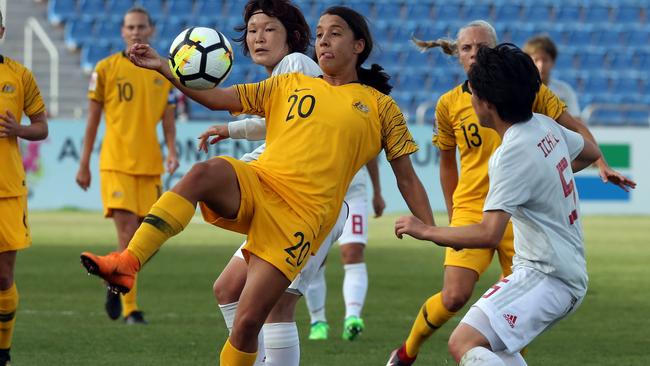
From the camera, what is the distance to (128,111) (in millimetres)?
9992

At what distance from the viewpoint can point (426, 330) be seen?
23.4 feet

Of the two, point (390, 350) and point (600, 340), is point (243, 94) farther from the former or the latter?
point (600, 340)

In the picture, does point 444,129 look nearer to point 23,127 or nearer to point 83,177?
point 23,127

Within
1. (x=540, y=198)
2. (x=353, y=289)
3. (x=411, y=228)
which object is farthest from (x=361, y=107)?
(x=353, y=289)

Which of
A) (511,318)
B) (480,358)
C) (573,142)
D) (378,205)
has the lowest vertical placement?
(378,205)

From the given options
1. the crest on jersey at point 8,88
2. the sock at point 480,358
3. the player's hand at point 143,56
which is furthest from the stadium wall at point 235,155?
the sock at point 480,358

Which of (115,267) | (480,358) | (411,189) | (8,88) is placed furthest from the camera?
(8,88)

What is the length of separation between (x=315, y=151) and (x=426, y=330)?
2095 mm

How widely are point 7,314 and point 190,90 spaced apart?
241 centimetres

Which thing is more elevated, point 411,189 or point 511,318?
point 411,189

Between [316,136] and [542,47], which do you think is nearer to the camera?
[316,136]

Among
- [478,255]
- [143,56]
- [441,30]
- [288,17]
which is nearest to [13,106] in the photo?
[288,17]

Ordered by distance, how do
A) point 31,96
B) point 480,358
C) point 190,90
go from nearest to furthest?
point 480,358
point 190,90
point 31,96

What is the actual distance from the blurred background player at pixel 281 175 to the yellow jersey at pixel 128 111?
14.4 feet
